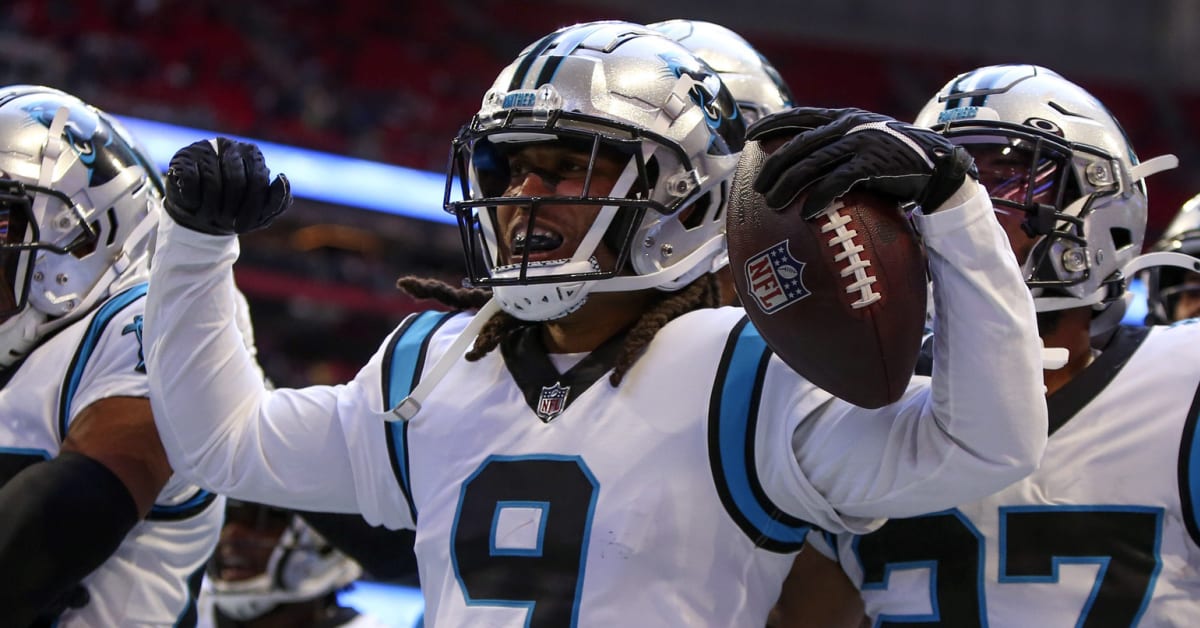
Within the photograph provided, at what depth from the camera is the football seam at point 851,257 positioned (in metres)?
1.47

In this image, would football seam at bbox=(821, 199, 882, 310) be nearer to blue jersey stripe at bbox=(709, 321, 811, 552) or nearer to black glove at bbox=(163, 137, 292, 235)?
blue jersey stripe at bbox=(709, 321, 811, 552)

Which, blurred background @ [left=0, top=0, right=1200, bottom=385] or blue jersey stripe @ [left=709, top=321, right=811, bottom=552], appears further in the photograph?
blurred background @ [left=0, top=0, right=1200, bottom=385]

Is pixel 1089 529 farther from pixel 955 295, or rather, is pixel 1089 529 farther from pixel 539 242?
pixel 539 242

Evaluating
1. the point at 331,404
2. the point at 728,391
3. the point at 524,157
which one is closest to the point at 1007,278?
the point at 728,391

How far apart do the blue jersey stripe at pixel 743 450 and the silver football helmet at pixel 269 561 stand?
6.62 feet

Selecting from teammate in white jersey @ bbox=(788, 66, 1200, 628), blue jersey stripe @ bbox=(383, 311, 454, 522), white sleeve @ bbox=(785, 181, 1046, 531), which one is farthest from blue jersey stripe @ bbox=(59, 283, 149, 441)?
white sleeve @ bbox=(785, 181, 1046, 531)

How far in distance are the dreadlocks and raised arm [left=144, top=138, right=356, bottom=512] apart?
240 mm

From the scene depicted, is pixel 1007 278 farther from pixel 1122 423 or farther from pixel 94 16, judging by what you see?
pixel 94 16

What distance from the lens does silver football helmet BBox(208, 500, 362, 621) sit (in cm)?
352

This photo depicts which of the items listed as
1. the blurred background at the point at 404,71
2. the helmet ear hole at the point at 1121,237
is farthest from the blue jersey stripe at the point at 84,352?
the blurred background at the point at 404,71

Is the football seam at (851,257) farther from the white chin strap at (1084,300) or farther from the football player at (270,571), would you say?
the football player at (270,571)

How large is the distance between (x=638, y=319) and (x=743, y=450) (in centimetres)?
34

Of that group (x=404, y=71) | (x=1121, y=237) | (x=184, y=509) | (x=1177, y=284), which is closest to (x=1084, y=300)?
(x=1121, y=237)

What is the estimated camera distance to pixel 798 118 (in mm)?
1572
